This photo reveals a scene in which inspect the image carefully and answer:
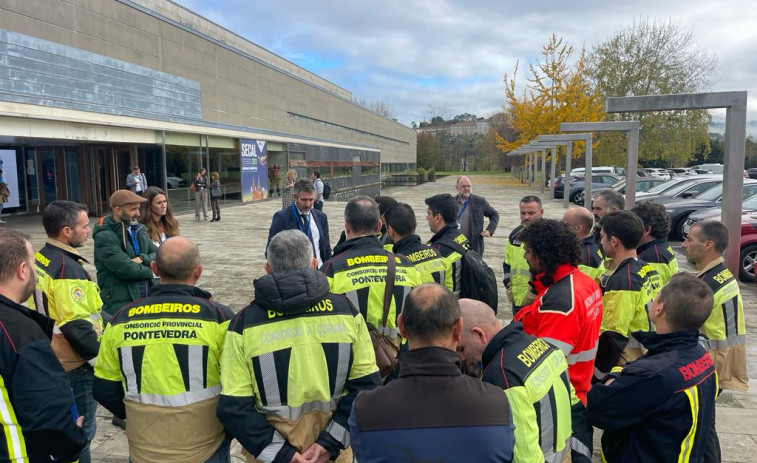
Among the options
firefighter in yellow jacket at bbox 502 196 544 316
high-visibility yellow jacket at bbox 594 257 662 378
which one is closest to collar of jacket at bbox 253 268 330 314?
high-visibility yellow jacket at bbox 594 257 662 378

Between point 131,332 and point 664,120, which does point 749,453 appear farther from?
point 664,120

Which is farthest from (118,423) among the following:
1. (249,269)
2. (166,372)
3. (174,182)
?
(174,182)

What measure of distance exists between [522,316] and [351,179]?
1719 inches

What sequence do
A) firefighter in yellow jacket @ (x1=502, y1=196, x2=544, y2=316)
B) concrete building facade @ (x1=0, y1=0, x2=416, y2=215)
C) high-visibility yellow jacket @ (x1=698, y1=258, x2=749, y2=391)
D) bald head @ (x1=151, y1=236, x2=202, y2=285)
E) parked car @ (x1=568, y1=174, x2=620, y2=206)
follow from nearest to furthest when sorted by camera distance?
1. bald head @ (x1=151, y1=236, x2=202, y2=285)
2. high-visibility yellow jacket @ (x1=698, y1=258, x2=749, y2=391)
3. firefighter in yellow jacket @ (x1=502, y1=196, x2=544, y2=316)
4. concrete building facade @ (x1=0, y1=0, x2=416, y2=215)
5. parked car @ (x1=568, y1=174, x2=620, y2=206)

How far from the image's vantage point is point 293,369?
225 cm

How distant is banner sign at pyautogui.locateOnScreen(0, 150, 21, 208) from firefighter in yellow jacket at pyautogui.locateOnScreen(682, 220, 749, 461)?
66.5ft

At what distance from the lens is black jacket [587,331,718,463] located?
2.17 meters

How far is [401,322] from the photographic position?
186 cm

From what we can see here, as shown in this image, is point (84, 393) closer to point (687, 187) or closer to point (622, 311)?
point (622, 311)

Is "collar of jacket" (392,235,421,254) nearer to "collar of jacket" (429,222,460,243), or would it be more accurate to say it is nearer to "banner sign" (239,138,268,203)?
"collar of jacket" (429,222,460,243)

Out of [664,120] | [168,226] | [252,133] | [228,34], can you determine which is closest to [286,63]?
[228,34]

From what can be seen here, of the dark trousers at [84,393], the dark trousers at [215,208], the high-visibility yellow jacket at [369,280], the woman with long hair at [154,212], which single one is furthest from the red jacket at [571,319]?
the dark trousers at [215,208]

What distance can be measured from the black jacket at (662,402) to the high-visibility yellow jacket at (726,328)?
1475 mm

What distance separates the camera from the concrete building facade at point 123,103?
1409 cm
